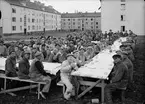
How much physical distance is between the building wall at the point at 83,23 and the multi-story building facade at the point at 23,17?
19505 mm

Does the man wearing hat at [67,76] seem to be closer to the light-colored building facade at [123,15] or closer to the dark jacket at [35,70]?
the dark jacket at [35,70]

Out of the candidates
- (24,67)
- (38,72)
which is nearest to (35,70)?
(38,72)

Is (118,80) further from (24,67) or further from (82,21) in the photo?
(82,21)

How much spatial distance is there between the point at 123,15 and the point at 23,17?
86.8ft

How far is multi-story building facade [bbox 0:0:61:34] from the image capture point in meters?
42.0

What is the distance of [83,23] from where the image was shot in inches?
3514

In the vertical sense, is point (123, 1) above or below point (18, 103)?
above

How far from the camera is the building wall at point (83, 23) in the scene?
288ft

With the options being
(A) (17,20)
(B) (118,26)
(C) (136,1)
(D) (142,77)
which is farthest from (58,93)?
(A) (17,20)

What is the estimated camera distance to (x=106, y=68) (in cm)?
621

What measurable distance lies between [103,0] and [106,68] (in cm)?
3497

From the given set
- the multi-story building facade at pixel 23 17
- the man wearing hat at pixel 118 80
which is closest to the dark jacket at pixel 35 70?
the man wearing hat at pixel 118 80

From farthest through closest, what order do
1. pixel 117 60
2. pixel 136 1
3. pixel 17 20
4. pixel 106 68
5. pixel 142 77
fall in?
1. pixel 17 20
2. pixel 136 1
3. pixel 142 77
4. pixel 106 68
5. pixel 117 60

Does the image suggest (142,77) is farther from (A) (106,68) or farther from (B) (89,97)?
(B) (89,97)
